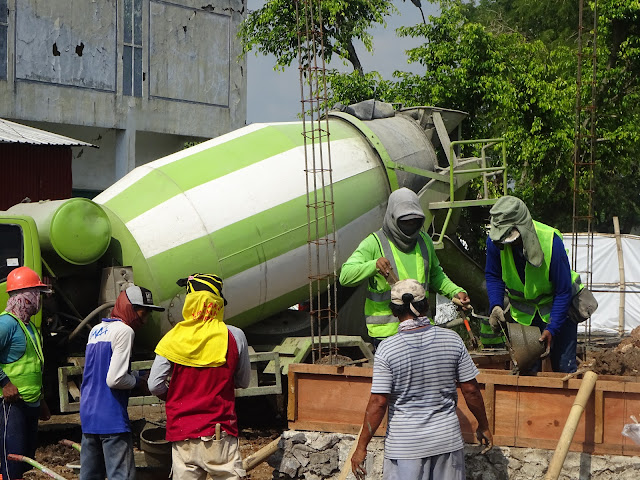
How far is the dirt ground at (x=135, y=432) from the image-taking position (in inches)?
270

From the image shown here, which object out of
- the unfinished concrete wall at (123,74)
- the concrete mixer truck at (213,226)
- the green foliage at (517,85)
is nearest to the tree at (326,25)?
the green foliage at (517,85)

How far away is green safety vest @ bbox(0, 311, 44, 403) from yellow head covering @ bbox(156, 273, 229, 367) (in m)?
1.32

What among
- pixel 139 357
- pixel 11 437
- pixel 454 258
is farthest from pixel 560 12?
pixel 11 437

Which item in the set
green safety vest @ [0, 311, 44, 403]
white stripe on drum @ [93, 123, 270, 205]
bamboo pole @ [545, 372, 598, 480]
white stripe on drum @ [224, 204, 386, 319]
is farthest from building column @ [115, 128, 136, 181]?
bamboo pole @ [545, 372, 598, 480]

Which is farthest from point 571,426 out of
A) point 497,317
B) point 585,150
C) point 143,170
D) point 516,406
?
point 585,150

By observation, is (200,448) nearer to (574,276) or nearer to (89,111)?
(574,276)

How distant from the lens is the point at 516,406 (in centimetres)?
541

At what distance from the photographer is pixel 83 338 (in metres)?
7.82

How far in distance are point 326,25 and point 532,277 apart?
1187cm

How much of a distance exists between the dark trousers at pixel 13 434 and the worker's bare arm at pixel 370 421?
2279 mm

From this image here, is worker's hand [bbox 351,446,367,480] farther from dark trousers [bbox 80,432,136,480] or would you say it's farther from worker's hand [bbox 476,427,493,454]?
dark trousers [bbox 80,432,136,480]

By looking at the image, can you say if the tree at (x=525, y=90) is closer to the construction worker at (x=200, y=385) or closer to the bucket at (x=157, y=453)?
the bucket at (x=157, y=453)

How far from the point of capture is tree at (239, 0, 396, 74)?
1689 centimetres

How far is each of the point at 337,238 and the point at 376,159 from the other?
0.99 m
